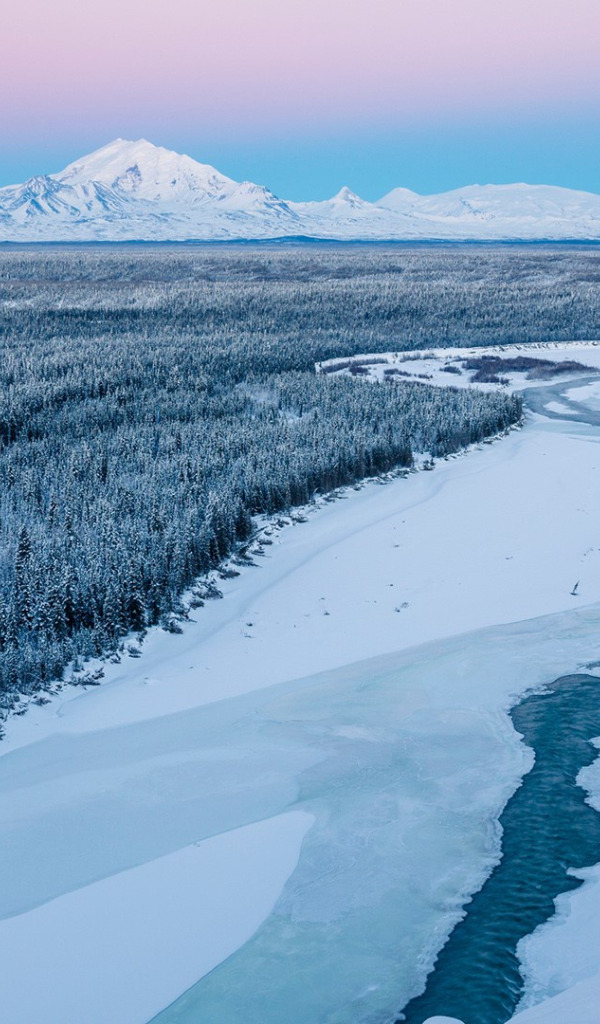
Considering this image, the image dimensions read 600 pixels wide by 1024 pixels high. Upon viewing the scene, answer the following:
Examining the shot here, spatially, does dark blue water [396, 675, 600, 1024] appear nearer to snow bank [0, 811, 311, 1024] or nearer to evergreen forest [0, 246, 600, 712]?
snow bank [0, 811, 311, 1024]

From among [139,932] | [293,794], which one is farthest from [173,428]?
[139,932]

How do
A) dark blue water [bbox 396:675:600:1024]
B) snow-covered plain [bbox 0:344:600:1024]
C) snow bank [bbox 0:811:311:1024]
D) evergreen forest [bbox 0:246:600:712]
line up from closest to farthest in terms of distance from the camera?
1. snow bank [bbox 0:811:311:1024]
2. dark blue water [bbox 396:675:600:1024]
3. snow-covered plain [bbox 0:344:600:1024]
4. evergreen forest [bbox 0:246:600:712]

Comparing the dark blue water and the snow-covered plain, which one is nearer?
the dark blue water

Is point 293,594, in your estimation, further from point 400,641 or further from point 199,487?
point 199,487

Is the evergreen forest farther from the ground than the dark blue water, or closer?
farther from the ground

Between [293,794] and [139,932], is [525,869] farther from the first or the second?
[139,932]

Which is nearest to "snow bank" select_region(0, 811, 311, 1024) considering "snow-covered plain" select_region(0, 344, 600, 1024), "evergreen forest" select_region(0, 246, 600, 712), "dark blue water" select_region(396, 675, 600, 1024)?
"snow-covered plain" select_region(0, 344, 600, 1024)

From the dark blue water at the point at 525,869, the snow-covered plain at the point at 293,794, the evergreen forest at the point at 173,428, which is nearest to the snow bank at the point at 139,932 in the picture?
the snow-covered plain at the point at 293,794

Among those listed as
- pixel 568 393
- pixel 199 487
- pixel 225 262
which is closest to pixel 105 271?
pixel 225 262
